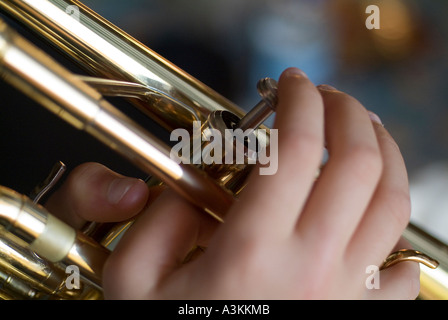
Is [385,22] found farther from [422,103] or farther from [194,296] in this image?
[194,296]

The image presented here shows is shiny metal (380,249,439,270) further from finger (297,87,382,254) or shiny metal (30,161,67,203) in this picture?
shiny metal (30,161,67,203)

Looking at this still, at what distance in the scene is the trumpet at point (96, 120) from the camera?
239 mm

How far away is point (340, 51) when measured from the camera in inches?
43.0

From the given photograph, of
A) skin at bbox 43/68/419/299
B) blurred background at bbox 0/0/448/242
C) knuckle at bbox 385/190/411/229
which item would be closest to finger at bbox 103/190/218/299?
skin at bbox 43/68/419/299

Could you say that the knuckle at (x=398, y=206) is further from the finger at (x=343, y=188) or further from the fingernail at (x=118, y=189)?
the fingernail at (x=118, y=189)

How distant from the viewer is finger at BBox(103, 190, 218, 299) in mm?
246

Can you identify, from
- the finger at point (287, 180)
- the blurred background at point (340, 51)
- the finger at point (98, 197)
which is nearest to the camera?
the finger at point (287, 180)

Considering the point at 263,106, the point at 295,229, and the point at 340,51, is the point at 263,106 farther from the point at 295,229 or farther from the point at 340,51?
Answer: the point at 340,51

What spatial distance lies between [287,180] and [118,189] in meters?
0.15

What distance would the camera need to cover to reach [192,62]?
0.89 metres

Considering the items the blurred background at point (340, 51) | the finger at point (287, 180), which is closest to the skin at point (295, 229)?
the finger at point (287, 180)

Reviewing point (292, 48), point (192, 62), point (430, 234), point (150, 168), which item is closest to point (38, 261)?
point (150, 168)

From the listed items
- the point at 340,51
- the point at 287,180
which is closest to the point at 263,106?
the point at 287,180

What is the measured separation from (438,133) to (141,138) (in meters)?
1.04
